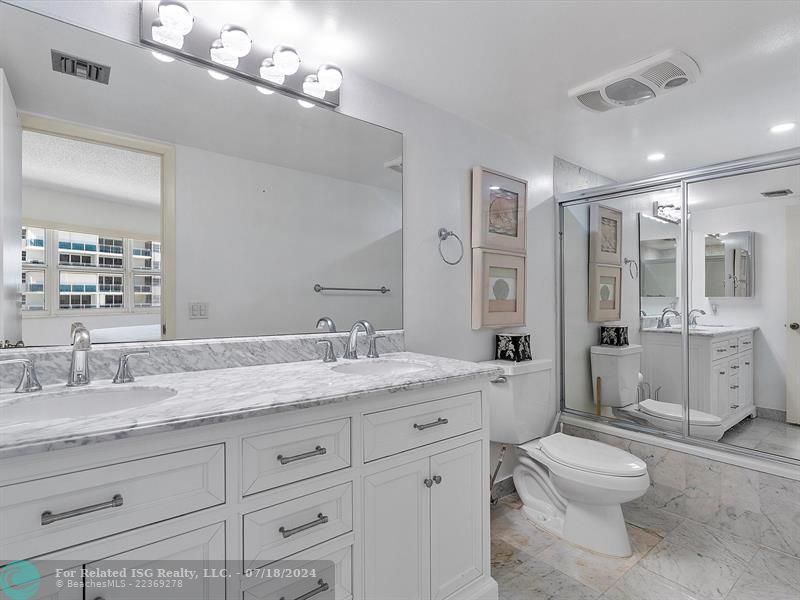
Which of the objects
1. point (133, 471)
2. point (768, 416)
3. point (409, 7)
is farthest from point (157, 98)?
point (768, 416)

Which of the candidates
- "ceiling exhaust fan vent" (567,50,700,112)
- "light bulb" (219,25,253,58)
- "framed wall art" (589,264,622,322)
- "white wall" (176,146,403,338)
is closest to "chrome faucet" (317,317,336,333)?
"white wall" (176,146,403,338)

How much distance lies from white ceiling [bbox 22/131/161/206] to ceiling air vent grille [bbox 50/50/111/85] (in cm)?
20

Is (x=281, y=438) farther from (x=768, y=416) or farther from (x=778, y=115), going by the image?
(x=778, y=115)

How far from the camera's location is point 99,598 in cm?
84

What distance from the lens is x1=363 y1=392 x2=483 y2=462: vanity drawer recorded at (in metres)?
1.27

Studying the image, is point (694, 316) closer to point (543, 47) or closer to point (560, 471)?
point (560, 471)

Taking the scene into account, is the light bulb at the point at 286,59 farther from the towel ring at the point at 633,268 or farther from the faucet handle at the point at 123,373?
the towel ring at the point at 633,268

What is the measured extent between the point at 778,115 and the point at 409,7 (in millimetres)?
2209

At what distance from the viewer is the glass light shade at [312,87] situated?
5.65ft

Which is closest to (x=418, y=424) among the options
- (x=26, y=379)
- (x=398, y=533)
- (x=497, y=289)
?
(x=398, y=533)

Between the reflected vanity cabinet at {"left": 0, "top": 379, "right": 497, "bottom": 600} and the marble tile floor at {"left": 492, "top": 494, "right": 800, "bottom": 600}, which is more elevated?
the reflected vanity cabinet at {"left": 0, "top": 379, "right": 497, "bottom": 600}

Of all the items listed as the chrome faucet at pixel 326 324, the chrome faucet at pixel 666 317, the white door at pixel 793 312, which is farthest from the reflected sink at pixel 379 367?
the white door at pixel 793 312

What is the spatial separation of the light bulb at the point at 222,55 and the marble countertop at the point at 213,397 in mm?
1132

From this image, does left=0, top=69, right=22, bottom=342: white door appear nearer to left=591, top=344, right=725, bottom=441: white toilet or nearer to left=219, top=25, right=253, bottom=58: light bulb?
left=219, top=25, right=253, bottom=58: light bulb
